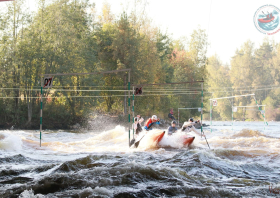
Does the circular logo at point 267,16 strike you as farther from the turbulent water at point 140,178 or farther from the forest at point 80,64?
the turbulent water at point 140,178

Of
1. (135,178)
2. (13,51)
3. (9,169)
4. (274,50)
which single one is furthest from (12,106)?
(274,50)

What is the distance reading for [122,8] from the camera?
3894 cm

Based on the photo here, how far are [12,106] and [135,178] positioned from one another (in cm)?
2600

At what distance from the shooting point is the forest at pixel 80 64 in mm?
30812

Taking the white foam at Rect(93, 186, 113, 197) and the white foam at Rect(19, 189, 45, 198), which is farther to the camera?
the white foam at Rect(93, 186, 113, 197)

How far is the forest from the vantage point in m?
30.8

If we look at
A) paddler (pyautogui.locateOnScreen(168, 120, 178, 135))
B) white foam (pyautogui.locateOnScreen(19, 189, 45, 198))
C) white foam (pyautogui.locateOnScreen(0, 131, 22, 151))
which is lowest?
white foam (pyautogui.locateOnScreen(0, 131, 22, 151))

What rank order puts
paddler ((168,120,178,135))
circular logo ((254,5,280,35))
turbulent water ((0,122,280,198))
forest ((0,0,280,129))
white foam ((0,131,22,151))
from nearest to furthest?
turbulent water ((0,122,280,198))
white foam ((0,131,22,151))
paddler ((168,120,178,135))
forest ((0,0,280,129))
circular logo ((254,5,280,35))

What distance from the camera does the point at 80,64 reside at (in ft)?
114

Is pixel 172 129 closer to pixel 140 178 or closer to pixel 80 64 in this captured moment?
pixel 140 178

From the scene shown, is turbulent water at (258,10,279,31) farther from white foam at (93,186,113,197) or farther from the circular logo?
white foam at (93,186,113,197)

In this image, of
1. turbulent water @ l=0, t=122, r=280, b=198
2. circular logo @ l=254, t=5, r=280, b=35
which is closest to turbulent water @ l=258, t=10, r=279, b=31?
circular logo @ l=254, t=5, r=280, b=35

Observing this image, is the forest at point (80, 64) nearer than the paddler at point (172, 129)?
No

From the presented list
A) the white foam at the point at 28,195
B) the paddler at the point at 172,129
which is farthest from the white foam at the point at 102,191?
the paddler at the point at 172,129
